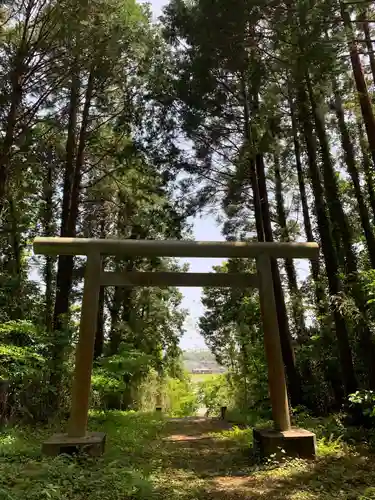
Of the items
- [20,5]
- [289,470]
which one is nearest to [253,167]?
[20,5]

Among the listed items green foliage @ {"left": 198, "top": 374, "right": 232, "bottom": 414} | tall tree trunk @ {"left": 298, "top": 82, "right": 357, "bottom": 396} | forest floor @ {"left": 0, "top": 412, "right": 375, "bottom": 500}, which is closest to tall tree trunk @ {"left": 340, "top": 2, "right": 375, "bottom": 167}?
tall tree trunk @ {"left": 298, "top": 82, "right": 357, "bottom": 396}

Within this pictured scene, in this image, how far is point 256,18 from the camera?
6094 mm

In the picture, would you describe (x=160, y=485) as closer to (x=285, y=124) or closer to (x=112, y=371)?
(x=112, y=371)

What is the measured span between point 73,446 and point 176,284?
103 inches

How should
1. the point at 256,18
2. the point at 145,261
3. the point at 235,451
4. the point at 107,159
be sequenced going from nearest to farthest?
1. the point at 256,18
2. the point at 235,451
3. the point at 107,159
4. the point at 145,261

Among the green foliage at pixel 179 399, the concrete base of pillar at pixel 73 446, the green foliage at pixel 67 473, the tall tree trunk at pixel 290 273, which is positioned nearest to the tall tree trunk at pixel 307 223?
the tall tree trunk at pixel 290 273

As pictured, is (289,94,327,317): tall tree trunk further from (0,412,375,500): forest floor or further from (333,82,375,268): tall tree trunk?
(0,412,375,500): forest floor

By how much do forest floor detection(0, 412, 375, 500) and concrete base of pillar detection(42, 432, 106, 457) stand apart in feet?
0.44

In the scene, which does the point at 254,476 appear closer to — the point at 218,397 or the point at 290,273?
the point at 290,273

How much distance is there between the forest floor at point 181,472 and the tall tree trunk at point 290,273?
453 cm

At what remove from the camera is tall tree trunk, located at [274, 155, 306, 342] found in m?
11.8

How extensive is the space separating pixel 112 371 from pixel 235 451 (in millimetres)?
4430

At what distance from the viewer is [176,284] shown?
6602 millimetres

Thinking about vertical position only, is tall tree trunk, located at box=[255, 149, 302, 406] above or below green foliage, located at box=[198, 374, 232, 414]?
above
